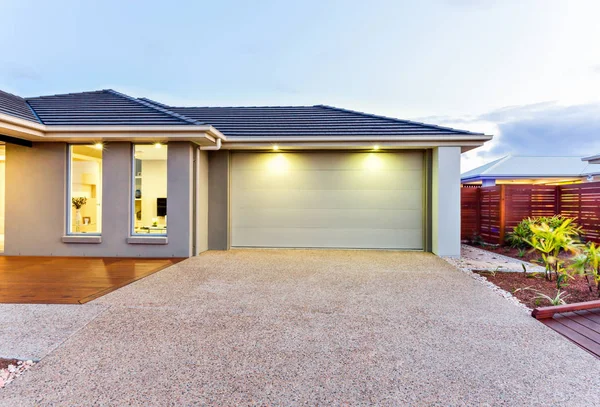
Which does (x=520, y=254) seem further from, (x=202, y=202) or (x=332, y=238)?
(x=202, y=202)

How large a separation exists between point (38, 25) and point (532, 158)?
25285 mm

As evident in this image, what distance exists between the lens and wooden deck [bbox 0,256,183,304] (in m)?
4.04

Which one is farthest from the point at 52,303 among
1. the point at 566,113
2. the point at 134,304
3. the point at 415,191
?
the point at 566,113

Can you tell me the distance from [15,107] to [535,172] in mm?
19960

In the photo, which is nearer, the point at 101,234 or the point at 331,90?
the point at 101,234

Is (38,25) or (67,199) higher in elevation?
(38,25)

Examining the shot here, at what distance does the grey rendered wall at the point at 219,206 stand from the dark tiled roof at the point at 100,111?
5.68 feet

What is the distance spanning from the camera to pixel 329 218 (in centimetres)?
807

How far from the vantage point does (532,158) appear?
17234 millimetres

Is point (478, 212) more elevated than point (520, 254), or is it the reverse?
point (478, 212)

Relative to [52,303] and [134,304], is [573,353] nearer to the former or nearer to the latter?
[134,304]

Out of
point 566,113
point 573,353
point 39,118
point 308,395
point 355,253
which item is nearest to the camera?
point 308,395

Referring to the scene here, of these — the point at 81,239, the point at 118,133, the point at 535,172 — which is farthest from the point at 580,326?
the point at 535,172

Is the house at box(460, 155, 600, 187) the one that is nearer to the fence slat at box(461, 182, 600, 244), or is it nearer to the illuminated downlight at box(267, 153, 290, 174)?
the fence slat at box(461, 182, 600, 244)
